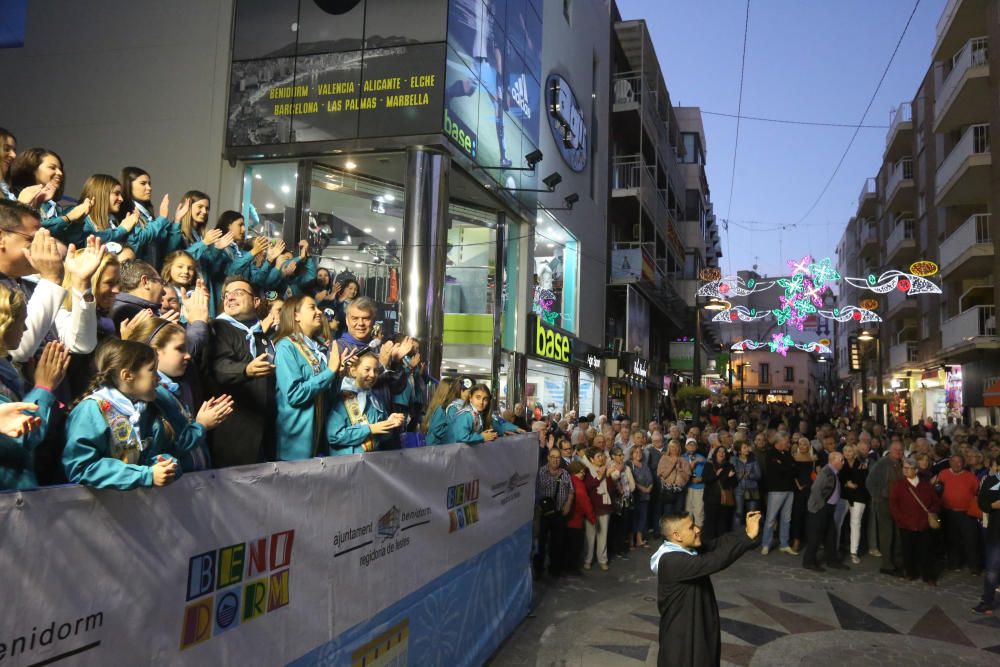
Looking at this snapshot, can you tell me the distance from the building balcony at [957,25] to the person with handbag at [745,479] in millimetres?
21483

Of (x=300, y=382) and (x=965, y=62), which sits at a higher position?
(x=965, y=62)

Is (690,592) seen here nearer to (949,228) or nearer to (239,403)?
(239,403)

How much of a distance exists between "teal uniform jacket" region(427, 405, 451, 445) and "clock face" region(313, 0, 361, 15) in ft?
38.3

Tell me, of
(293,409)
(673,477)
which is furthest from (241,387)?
(673,477)

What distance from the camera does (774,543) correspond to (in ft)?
43.8

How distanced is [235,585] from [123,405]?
0.94 meters

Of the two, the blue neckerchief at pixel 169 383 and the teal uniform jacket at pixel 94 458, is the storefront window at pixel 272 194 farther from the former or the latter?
the teal uniform jacket at pixel 94 458

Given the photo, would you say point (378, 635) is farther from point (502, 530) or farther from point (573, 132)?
point (573, 132)

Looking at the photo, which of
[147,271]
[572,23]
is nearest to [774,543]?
[147,271]

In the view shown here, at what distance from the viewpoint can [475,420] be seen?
6859 mm

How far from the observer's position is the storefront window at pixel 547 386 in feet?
69.9

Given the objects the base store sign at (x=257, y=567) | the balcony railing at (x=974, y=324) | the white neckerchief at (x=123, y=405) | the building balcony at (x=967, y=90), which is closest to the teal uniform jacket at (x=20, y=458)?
the white neckerchief at (x=123, y=405)

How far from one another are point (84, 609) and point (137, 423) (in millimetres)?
841

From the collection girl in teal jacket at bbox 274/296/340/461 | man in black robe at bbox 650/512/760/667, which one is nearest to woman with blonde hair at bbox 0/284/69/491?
girl in teal jacket at bbox 274/296/340/461
